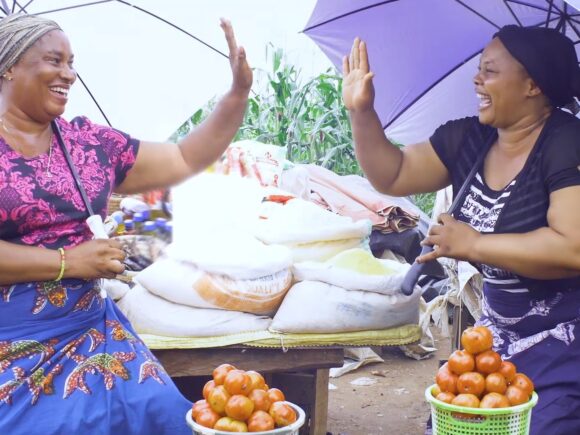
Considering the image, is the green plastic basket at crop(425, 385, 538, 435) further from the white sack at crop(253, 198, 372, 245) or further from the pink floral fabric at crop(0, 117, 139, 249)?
the white sack at crop(253, 198, 372, 245)

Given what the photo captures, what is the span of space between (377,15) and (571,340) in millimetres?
1654

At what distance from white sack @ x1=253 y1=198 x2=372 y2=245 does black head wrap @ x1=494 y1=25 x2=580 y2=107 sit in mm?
1374

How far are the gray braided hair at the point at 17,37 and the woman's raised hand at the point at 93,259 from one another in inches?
25.1

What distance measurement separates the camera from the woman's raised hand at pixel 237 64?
2.85m

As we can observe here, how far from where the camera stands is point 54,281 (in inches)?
104

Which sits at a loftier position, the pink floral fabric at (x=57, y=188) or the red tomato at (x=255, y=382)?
the pink floral fabric at (x=57, y=188)

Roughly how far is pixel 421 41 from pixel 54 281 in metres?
1.93

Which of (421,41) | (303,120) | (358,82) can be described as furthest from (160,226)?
(303,120)

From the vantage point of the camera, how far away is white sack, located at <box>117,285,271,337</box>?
340 centimetres

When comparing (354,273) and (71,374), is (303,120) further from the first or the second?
(71,374)

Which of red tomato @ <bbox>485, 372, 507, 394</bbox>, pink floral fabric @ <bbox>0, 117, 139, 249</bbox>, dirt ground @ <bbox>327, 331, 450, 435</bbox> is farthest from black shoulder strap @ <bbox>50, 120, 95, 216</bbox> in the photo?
dirt ground @ <bbox>327, 331, 450, 435</bbox>

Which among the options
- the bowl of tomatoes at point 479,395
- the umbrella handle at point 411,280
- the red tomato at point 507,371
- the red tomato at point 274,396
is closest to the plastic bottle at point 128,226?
the umbrella handle at point 411,280

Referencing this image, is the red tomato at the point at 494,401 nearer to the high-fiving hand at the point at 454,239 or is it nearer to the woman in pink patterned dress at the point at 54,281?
the high-fiving hand at the point at 454,239

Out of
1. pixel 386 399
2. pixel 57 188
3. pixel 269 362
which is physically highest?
pixel 57 188
